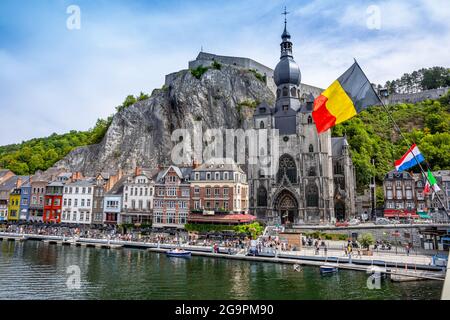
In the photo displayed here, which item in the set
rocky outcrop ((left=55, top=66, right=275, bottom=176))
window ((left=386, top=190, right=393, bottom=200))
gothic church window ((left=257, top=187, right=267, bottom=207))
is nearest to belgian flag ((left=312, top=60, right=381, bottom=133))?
gothic church window ((left=257, top=187, right=267, bottom=207))

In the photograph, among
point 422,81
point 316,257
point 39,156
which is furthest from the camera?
point 422,81

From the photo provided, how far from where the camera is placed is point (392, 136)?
87.2 metres

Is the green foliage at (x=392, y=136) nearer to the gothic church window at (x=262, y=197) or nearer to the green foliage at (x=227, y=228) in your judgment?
→ the gothic church window at (x=262, y=197)

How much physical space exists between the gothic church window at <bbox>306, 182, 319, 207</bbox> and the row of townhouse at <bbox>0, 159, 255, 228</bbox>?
419 inches

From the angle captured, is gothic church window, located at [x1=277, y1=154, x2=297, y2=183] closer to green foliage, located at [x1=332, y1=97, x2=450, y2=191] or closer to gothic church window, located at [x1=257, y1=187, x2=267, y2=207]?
gothic church window, located at [x1=257, y1=187, x2=267, y2=207]

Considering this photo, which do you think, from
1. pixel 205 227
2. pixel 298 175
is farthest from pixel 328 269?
pixel 298 175

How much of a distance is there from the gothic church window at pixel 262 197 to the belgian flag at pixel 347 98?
41972 millimetres

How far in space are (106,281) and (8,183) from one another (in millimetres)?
52771

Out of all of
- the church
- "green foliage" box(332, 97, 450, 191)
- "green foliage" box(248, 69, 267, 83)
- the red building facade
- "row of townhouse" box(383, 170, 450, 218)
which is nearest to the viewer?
the church

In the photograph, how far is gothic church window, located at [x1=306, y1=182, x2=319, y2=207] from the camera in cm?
5378

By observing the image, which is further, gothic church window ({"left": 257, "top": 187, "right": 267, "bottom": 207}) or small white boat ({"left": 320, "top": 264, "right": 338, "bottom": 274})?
gothic church window ({"left": 257, "top": 187, "right": 267, "bottom": 207})

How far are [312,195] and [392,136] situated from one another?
46.0m

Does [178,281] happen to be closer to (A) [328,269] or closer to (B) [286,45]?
(A) [328,269]
